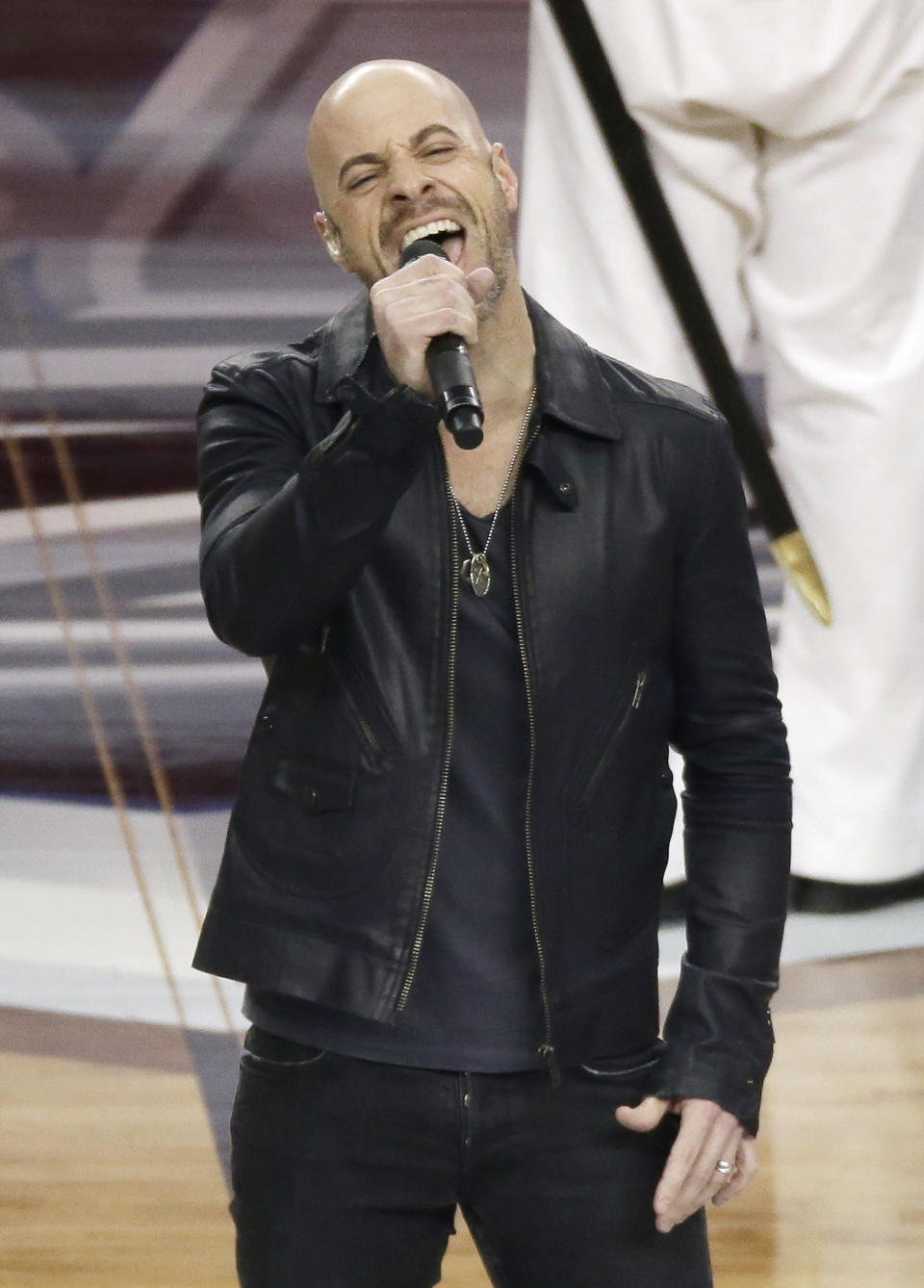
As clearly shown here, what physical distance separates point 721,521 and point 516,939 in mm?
317

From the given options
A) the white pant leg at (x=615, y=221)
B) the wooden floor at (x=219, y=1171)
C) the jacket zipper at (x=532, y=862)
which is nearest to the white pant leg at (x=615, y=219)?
the white pant leg at (x=615, y=221)

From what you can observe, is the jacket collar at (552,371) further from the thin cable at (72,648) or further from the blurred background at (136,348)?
the thin cable at (72,648)

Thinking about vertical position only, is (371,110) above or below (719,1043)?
above

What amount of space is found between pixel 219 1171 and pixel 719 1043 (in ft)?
4.20

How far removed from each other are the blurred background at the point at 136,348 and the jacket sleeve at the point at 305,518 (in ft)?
7.35

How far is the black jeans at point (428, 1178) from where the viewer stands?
44.7 inches

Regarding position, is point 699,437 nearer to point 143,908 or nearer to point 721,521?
point 721,521

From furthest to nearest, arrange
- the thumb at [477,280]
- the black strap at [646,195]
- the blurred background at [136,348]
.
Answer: the blurred background at [136,348]
the black strap at [646,195]
the thumb at [477,280]

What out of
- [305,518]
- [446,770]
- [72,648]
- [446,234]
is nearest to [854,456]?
[72,648]

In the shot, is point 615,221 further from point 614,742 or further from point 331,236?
point 614,742

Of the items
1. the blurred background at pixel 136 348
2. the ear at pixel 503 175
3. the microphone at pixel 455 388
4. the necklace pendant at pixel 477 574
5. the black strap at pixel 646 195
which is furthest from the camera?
the blurred background at pixel 136 348

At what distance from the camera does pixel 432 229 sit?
47.1 inches

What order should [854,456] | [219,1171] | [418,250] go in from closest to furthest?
[418,250]
[219,1171]
[854,456]

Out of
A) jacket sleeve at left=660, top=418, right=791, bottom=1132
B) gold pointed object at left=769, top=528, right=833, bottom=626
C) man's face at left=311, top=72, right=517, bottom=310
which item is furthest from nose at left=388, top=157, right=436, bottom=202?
gold pointed object at left=769, top=528, right=833, bottom=626
